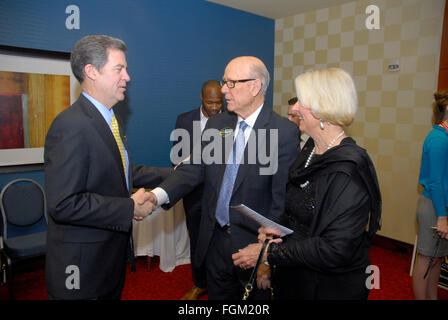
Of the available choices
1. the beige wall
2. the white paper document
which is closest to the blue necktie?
the white paper document

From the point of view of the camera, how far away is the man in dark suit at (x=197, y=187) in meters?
2.95

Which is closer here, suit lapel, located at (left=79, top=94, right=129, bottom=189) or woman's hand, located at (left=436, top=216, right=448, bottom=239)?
suit lapel, located at (left=79, top=94, right=129, bottom=189)

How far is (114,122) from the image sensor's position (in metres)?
1.71

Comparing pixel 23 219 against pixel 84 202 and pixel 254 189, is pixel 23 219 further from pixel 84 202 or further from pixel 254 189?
pixel 254 189

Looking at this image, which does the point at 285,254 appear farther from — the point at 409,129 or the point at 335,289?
the point at 409,129

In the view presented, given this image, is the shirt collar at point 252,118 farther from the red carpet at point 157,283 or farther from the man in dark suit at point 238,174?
the red carpet at point 157,283

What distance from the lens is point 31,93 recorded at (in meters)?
3.24

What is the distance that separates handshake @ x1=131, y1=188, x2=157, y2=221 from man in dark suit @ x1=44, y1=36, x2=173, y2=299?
12 mm

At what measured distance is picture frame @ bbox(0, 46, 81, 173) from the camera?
3111mm

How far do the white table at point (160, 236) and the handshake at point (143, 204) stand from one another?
Answer: 1.45 meters

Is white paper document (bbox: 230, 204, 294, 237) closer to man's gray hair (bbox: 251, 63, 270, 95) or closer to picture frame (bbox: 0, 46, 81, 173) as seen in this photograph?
man's gray hair (bbox: 251, 63, 270, 95)

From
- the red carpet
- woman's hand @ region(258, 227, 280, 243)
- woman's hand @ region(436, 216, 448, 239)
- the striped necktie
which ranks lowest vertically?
the red carpet

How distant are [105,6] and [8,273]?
279 cm

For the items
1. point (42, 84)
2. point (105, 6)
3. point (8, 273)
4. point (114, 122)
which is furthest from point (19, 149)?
point (114, 122)
